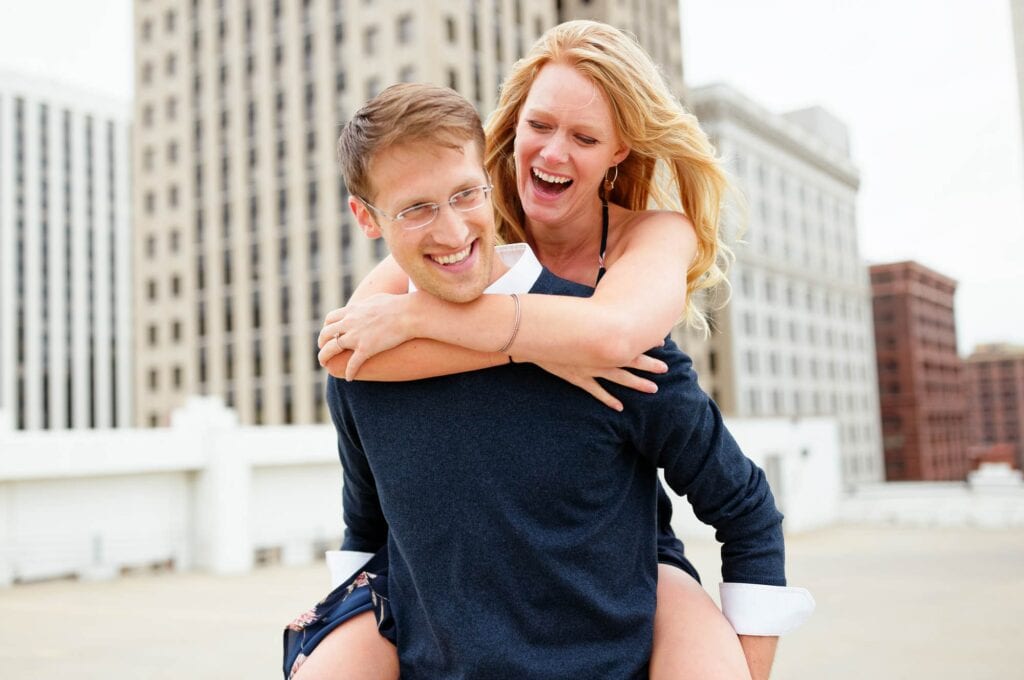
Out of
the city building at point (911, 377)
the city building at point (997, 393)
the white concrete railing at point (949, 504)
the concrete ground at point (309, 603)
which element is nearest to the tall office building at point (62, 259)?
the white concrete railing at point (949, 504)

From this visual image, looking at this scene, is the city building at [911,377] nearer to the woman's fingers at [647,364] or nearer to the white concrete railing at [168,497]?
the white concrete railing at [168,497]

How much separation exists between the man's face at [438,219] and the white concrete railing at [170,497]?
1413cm

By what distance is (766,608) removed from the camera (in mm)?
1627

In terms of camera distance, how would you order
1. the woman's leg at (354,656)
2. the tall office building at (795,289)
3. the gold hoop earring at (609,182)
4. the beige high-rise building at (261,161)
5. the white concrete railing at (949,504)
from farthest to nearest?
the tall office building at (795,289), the beige high-rise building at (261,161), the white concrete railing at (949,504), the gold hoop earring at (609,182), the woman's leg at (354,656)

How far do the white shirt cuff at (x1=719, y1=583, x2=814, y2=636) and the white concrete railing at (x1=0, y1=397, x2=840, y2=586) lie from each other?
1420cm

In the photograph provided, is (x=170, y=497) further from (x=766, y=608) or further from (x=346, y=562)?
(x=766, y=608)

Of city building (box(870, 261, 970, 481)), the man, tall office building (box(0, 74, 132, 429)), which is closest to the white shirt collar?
the man

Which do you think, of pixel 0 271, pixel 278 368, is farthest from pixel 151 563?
pixel 0 271

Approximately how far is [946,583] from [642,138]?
1433cm

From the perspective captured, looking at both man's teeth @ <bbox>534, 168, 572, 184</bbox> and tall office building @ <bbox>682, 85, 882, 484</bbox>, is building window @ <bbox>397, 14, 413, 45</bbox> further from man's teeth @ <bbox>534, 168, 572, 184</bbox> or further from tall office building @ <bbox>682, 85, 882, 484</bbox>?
man's teeth @ <bbox>534, 168, 572, 184</bbox>

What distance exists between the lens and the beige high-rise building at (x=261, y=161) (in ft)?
152

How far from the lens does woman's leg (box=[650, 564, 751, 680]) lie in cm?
153

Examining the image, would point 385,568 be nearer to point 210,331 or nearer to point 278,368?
point 278,368

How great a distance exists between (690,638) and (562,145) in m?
0.90
